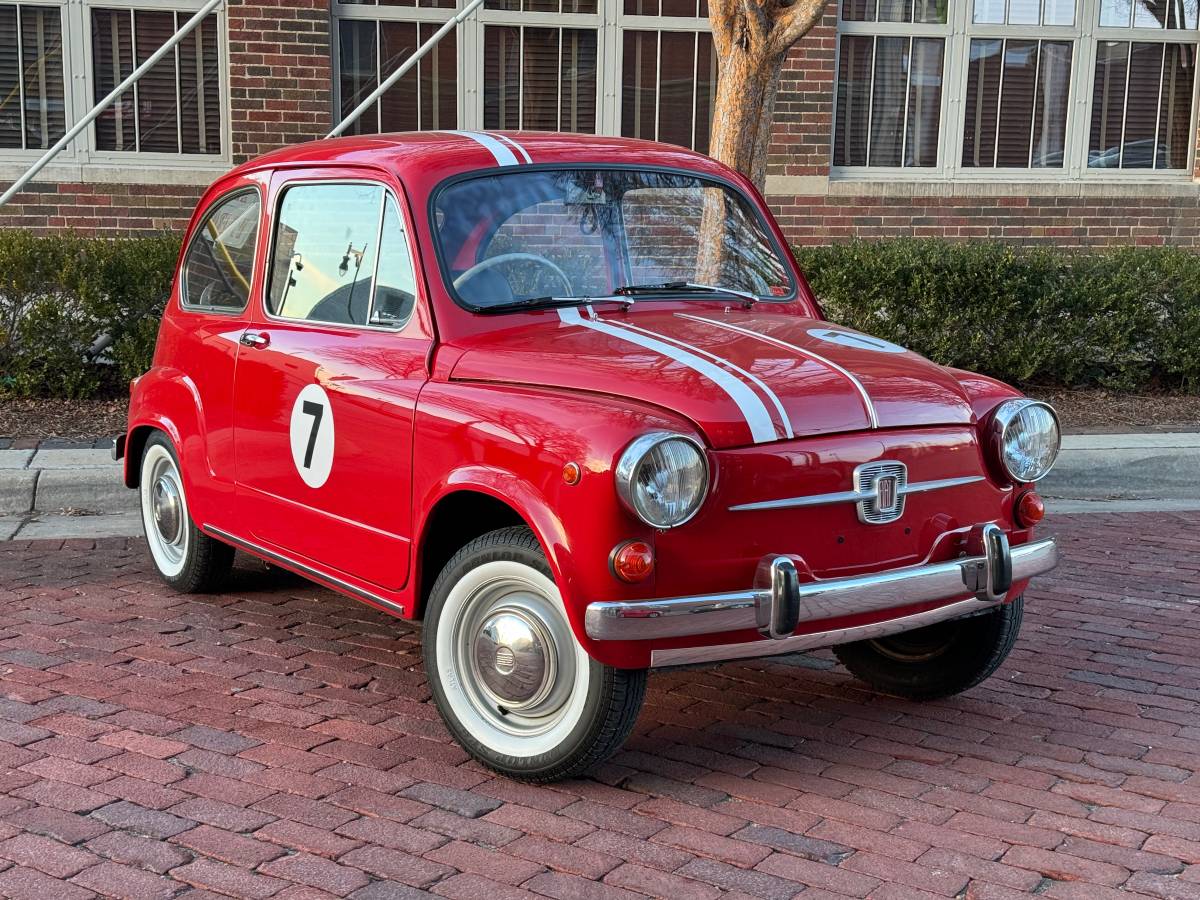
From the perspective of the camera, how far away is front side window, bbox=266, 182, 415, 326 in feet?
13.8

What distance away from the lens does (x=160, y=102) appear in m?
11.5

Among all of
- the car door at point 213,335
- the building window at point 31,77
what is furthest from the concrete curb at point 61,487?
the building window at point 31,77

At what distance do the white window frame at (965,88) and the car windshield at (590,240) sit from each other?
783 cm

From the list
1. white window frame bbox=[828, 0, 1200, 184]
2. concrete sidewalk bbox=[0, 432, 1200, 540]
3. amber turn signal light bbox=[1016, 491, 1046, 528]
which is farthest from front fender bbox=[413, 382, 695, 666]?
white window frame bbox=[828, 0, 1200, 184]

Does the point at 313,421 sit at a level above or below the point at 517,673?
above

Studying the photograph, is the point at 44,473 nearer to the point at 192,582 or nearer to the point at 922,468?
the point at 192,582

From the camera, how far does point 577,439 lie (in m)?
3.32

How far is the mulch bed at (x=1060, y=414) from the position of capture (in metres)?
7.89

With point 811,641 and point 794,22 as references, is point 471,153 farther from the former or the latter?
point 794,22

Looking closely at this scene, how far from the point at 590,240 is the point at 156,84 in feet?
27.9

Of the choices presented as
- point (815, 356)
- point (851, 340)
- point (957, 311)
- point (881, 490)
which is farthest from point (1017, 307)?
point (881, 490)

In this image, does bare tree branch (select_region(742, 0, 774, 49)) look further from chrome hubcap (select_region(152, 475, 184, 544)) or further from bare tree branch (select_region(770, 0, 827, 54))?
chrome hubcap (select_region(152, 475, 184, 544))

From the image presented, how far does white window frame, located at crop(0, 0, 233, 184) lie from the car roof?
709 cm

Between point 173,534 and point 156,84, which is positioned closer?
point 173,534
